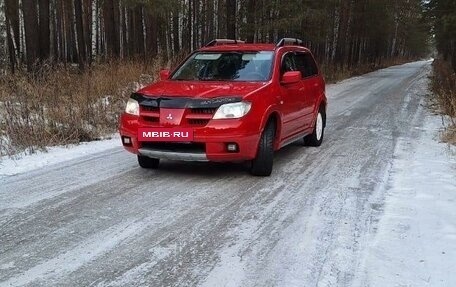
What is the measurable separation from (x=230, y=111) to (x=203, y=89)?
0.61m

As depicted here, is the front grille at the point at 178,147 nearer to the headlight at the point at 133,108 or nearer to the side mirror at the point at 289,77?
the headlight at the point at 133,108

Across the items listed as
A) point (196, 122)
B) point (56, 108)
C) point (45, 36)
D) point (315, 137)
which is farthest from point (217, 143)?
point (45, 36)

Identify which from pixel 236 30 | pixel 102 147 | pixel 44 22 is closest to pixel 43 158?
pixel 102 147

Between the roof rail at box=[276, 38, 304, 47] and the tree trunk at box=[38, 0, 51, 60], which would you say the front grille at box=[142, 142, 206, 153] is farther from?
the tree trunk at box=[38, 0, 51, 60]

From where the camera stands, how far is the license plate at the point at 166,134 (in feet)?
19.7

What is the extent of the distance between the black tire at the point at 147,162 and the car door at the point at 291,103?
1888mm

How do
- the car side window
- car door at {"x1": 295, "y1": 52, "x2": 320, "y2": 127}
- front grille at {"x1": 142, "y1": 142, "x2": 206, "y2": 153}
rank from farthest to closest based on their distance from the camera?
1. car door at {"x1": 295, "y1": 52, "x2": 320, "y2": 127}
2. the car side window
3. front grille at {"x1": 142, "y1": 142, "x2": 206, "y2": 153}

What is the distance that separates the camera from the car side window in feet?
24.7

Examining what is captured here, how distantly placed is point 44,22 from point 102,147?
1059cm

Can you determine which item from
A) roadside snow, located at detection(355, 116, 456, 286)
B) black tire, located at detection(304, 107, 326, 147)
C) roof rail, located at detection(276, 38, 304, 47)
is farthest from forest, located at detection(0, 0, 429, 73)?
roadside snow, located at detection(355, 116, 456, 286)

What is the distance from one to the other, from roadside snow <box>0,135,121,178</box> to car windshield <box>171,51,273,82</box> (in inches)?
77.7

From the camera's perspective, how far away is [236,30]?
74.6ft

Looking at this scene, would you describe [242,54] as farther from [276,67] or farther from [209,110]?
[209,110]

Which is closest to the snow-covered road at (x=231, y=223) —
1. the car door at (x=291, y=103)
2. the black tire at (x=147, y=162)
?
the black tire at (x=147, y=162)
